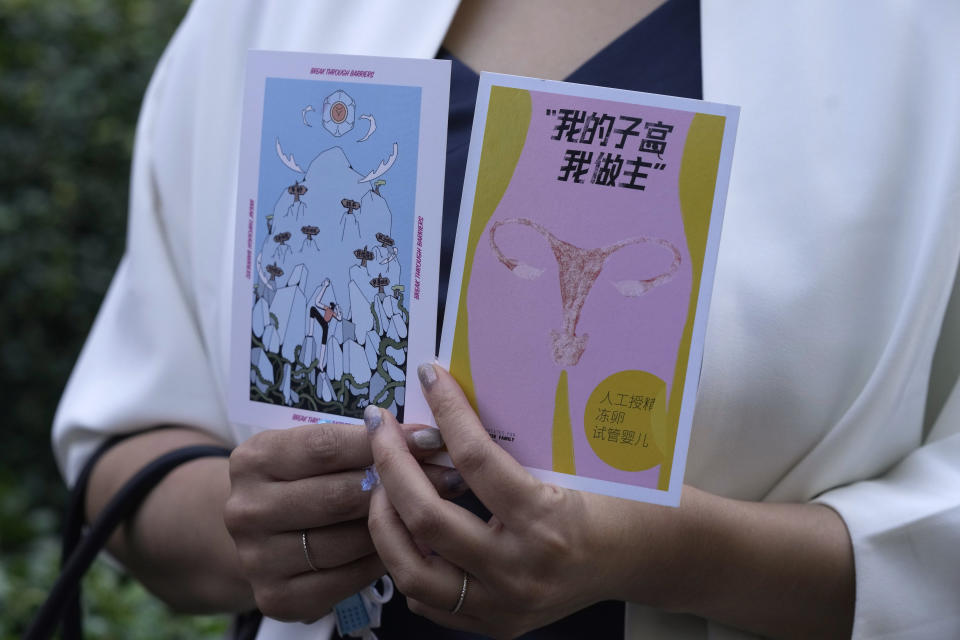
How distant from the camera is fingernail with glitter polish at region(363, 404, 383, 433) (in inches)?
39.0

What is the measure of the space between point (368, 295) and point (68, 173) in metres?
2.83

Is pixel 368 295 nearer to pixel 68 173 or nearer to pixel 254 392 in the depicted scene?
pixel 254 392

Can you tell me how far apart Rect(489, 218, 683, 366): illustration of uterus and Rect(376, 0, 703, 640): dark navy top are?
231 millimetres

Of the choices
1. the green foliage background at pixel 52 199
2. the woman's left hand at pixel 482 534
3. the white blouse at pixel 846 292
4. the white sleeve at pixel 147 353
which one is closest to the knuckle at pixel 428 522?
the woman's left hand at pixel 482 534

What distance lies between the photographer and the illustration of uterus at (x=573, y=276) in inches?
36.9

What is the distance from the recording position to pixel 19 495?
3.37 meters

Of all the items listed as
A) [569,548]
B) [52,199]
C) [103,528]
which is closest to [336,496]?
[569,548]

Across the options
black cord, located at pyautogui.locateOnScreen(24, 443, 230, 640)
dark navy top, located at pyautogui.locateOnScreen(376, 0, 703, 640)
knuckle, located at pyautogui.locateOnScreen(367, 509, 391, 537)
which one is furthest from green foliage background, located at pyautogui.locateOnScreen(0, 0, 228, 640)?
knuckle, located at pyautogui.locateOnScreen(367, 509, 391, 537)

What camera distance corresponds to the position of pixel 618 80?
117cm

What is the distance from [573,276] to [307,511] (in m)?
0.41

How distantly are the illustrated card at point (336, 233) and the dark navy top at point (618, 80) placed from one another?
16cm

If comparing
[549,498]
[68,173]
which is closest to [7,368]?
[68,173]

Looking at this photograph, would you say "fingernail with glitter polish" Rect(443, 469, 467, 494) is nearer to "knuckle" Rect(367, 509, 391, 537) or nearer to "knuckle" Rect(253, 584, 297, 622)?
"knuckle" Rect(367, 509, 391, 537)

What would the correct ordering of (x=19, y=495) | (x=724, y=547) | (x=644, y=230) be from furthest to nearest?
(x=19, y=495), (x=724, y=547), (x=644, y=230)
